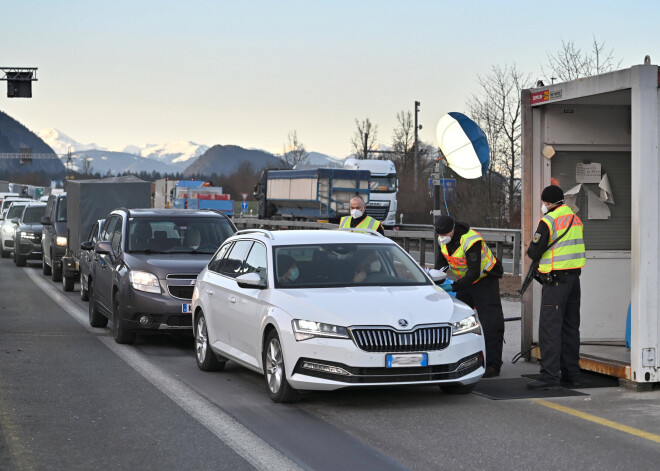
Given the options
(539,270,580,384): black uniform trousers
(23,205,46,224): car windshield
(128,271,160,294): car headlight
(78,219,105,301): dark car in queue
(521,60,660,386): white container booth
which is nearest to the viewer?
(539,270,580,384): black uniform trousers

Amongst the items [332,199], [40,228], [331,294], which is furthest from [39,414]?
[332,199]

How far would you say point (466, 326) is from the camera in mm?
8930

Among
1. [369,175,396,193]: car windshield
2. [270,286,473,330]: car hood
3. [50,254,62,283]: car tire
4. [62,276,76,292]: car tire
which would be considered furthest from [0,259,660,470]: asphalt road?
[369,175,396,193]: car windshield

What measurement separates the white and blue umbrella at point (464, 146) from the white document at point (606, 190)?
122 centimetres

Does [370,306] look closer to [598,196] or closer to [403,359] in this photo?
[403,359]

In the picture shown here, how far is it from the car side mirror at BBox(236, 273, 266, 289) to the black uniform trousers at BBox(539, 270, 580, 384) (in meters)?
2.56

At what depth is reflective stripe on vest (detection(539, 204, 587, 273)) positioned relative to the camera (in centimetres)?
969

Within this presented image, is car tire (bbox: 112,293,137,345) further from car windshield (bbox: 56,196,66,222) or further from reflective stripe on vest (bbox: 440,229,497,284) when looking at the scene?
car windshield (bbox: 56,196,66,222)

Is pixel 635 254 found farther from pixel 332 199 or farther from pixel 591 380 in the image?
pixel 332 199

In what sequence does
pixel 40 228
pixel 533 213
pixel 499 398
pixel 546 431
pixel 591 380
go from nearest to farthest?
pixel 546 431
pixel 499 398
pixel 591 380
pixel 533 213
pixel 40 228

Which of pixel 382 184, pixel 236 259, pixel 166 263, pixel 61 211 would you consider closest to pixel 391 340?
pixel 236 259

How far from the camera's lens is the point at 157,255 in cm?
1390

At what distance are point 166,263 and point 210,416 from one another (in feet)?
17.1

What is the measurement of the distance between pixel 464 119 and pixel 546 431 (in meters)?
4.75
